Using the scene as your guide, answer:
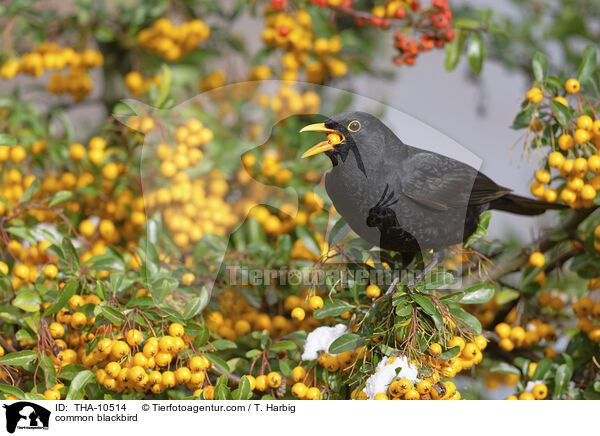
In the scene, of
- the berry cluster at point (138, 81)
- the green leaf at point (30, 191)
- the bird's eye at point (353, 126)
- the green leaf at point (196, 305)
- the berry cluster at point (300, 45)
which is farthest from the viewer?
the berry cluster at point (138, 81)

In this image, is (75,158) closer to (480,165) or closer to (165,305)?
(165,305)

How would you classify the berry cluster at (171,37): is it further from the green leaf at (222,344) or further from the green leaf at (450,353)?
the green leaf at (450,353)

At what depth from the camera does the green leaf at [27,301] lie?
63 cm

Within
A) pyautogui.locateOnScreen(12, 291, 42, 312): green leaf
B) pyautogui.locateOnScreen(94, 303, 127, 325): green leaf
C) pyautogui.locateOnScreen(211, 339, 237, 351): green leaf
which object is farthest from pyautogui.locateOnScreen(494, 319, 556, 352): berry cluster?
pyautogui.locateOnScreen(12, 291, 42, 312): green leaf

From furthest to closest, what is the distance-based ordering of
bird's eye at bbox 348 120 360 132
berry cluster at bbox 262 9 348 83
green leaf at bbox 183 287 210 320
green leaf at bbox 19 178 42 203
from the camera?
berry cluster at bbox 262 9 348 83
green leaf at bbox 19 178 42 203
green leaf at bbox 183 287 210 320
bird's eye at bbox 348 120 360 132

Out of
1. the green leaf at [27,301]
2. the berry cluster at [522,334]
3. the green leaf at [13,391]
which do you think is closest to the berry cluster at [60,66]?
the green leaf at [27,301]

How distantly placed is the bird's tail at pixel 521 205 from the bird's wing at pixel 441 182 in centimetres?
5

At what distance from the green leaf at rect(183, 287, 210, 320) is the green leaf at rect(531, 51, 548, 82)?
473 mm

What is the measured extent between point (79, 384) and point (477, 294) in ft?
1.41

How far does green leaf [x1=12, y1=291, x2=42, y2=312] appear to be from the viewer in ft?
2.08

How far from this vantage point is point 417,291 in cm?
54

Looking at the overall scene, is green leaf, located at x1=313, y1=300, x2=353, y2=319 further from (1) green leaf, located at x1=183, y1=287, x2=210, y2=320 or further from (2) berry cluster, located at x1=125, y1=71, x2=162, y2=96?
(2) berry cluster, located at x1=125, y1=71, x2=162, y2=96

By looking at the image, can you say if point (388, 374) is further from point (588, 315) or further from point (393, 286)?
point (588, 315)

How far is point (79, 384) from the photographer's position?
563mm
